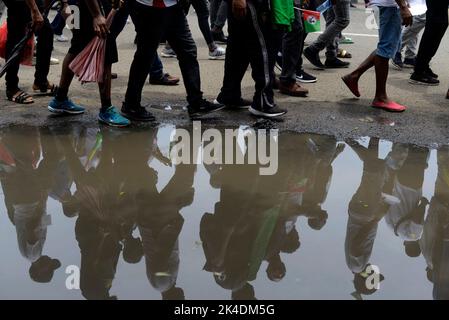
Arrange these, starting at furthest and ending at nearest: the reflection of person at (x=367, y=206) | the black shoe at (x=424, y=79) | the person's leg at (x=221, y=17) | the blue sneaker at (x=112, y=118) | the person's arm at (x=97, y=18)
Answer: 1. the person's leg at (x=221, y=17)
2. the black shoe at (x=424, y=79)
3. the blue sneaker at (x=112, y=118)
4. the person's arm at (x=97, y=18)
5. the reflection of person at (x=367, y=206)

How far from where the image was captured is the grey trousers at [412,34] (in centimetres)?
782

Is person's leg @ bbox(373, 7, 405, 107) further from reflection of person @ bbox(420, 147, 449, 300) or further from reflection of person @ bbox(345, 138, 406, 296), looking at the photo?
reflection of person @ bbox(420, 147, 449, 300)

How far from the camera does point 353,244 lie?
12.7 ft

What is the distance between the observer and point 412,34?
795 cm

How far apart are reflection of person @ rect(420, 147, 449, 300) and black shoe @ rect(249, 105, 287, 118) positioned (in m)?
1.53

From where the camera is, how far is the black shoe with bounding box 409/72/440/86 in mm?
7279

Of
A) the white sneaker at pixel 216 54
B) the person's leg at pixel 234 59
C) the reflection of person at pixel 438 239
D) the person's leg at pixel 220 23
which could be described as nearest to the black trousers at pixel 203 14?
the white sneaker at pixel 216 54

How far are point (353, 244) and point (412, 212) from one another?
0.69 metres

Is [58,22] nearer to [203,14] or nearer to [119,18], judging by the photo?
[119,18]

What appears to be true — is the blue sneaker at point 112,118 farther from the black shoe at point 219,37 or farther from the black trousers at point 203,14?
the black shoe at point 219,37

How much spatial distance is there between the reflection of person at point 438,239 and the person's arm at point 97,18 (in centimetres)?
271

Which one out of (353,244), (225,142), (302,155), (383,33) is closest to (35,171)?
(225,142)

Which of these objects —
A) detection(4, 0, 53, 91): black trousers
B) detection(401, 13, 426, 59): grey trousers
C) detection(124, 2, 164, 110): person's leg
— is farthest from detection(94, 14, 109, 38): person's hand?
detection(401, 13, 426, 59): grey trousers

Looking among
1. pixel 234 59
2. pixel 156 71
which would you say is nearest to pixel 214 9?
pixel 156 71
